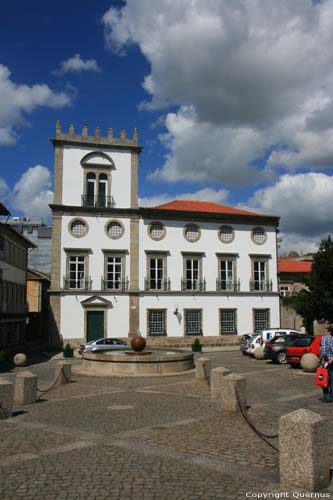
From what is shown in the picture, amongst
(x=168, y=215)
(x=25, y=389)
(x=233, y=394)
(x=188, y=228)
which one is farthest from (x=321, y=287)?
(x=25, y=389)

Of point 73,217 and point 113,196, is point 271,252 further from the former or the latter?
point 73,217

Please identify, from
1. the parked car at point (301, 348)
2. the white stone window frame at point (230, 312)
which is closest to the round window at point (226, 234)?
the white stone window frame at point (230, 312)

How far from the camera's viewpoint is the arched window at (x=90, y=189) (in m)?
36.3

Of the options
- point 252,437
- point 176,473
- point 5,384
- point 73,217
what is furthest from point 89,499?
point 73,217

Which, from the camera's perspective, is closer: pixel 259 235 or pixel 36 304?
pixel 259 235

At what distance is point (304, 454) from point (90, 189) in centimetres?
3236

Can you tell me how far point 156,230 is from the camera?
37.2m

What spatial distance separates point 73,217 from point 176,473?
99.8ft

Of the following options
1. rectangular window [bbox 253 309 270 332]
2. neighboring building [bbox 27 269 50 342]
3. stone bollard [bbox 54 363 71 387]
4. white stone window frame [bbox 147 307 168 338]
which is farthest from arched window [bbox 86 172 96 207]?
stone bollard [bbox 54 363 71 387]

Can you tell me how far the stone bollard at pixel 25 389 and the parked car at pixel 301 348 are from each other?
39.5ft

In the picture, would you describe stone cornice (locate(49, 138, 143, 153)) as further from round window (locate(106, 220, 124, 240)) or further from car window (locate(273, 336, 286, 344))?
car window (locate(273, 336, 286, 344))

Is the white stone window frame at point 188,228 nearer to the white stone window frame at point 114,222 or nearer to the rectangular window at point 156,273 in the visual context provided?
the rectangular window at point 156,273

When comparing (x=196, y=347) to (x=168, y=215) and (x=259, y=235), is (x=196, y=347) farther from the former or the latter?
(x=259, y=235)

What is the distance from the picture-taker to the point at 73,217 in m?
35.6
